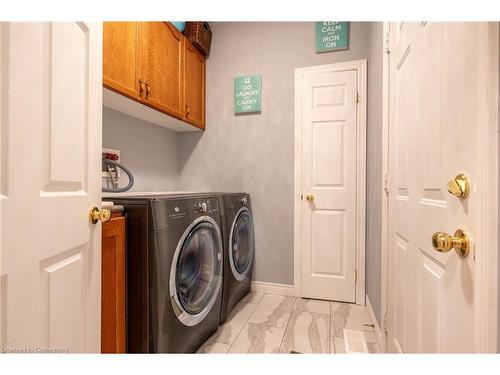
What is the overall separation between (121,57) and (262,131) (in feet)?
4.21

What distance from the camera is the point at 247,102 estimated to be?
2344 mm

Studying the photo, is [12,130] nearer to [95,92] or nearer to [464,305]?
[95,92]

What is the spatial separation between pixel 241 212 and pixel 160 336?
113 cm

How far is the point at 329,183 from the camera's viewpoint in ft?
7.05

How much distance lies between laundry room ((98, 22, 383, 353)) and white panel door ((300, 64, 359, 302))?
0.05m

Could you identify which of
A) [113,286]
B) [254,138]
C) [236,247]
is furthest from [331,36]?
[113,286]

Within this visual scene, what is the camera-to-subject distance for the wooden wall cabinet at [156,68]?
137 centimetres

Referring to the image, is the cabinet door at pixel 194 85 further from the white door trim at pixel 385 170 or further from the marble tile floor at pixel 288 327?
the marble tile floor at pixel 288 327

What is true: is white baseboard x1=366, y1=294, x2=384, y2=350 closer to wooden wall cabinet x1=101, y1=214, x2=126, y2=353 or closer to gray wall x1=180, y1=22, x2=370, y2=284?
gray wall x1=180, y1=22, x2=370, y2=284

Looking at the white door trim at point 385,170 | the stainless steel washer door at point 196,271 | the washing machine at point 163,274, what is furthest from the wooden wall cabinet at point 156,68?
the white door trim at point 385,170

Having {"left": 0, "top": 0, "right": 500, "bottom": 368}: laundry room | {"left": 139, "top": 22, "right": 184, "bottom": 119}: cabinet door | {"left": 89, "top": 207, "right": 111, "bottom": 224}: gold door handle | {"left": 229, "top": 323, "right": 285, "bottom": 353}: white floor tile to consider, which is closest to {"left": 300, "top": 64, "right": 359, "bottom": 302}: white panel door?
{"left": 0, "top": 0, "right": 500, "bottom": 368}: laundry room

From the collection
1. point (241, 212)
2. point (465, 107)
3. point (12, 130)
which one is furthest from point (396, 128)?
point (12, 130)

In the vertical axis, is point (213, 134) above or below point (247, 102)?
below

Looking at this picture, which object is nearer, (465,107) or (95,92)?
(465,107)
